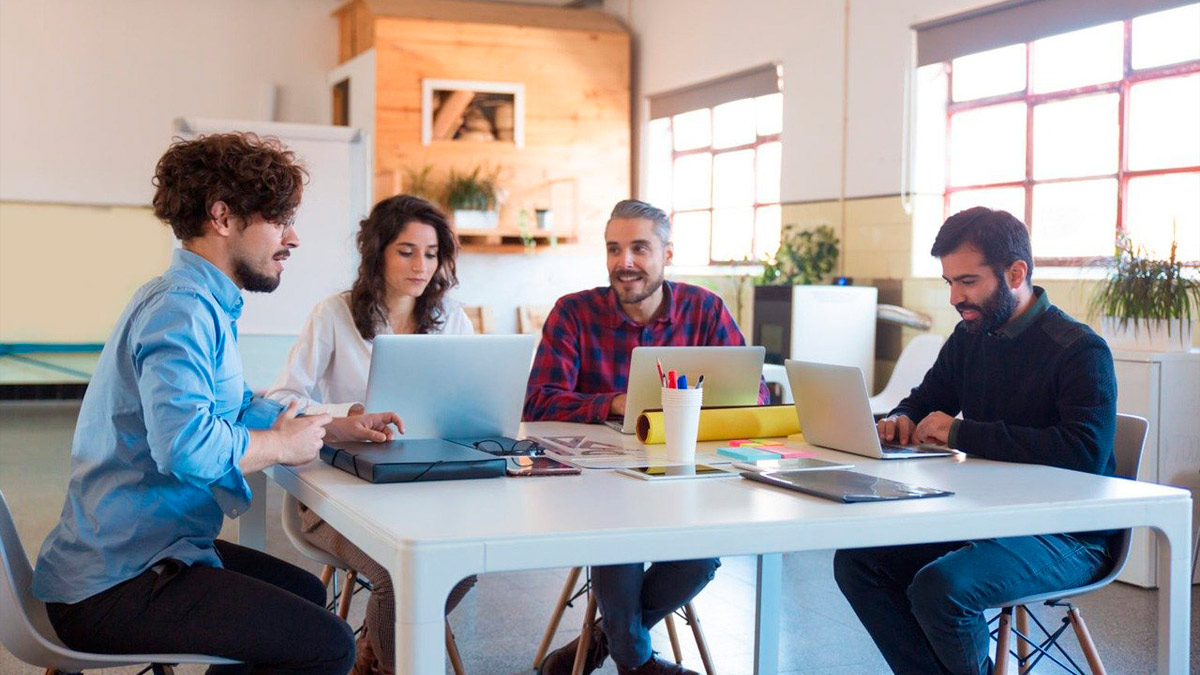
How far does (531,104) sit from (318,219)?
2515mm

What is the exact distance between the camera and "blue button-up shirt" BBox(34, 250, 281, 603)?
178 centimetres

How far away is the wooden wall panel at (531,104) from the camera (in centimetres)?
777

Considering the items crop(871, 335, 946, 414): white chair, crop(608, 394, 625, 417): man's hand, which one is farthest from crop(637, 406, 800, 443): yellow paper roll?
crop(871, 335, 946, 414): white chair

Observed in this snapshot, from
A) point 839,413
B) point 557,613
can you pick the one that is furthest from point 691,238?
point 839,413

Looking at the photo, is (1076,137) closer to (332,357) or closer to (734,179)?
(734,179)

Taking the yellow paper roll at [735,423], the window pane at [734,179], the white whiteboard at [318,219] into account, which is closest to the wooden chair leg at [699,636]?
the yellow paper roll at [735,423]

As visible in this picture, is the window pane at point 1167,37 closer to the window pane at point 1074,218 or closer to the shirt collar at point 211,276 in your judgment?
the window pane at point 1074,218

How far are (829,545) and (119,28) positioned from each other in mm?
8229

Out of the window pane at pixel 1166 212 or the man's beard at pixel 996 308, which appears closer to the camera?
the man's beard at pixel 996 308

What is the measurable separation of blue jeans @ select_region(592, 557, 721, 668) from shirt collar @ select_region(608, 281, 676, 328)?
2.53ft

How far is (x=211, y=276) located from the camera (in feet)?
6.42

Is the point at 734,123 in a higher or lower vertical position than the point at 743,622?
higher

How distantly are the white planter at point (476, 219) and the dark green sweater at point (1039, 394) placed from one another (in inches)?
212

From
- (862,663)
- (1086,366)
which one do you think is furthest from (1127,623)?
(1086,366)
